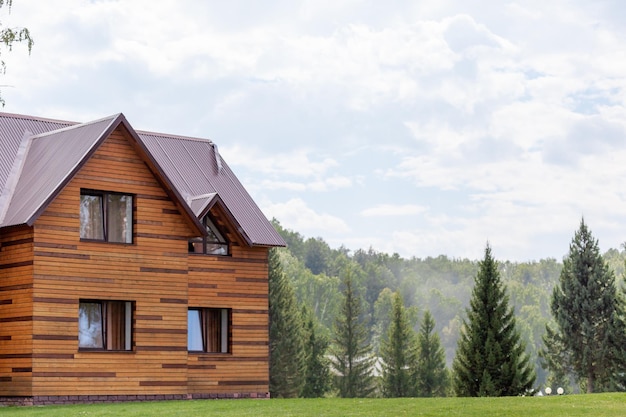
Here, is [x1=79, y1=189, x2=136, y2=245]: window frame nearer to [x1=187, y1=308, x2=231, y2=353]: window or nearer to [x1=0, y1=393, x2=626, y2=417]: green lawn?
[x1=187, y1=308, x2=231, y2=353]: window

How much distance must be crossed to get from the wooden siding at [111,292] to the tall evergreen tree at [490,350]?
711 inches

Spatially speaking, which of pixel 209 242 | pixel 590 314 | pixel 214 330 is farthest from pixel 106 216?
pixel 590 314

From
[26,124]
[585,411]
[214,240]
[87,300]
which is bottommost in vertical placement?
[585,411]

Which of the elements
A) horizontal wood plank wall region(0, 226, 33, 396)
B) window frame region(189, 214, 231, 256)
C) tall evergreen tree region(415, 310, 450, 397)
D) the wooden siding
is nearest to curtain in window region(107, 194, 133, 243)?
the wooden siding

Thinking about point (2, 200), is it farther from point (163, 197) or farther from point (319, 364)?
point (319, 364)

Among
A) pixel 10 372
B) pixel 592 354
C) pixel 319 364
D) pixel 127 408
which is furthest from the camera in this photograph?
pixel 319 364

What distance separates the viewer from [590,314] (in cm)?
5469

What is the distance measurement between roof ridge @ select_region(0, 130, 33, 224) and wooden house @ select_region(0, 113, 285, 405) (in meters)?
0.04

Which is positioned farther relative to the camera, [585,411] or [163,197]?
[163,197]

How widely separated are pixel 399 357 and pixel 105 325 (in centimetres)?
4213

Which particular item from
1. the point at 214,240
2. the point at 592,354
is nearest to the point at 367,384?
the point at 592,354

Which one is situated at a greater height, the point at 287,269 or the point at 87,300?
the point at 287,269

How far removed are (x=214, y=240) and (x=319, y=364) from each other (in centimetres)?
3780

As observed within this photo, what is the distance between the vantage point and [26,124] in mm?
31172
